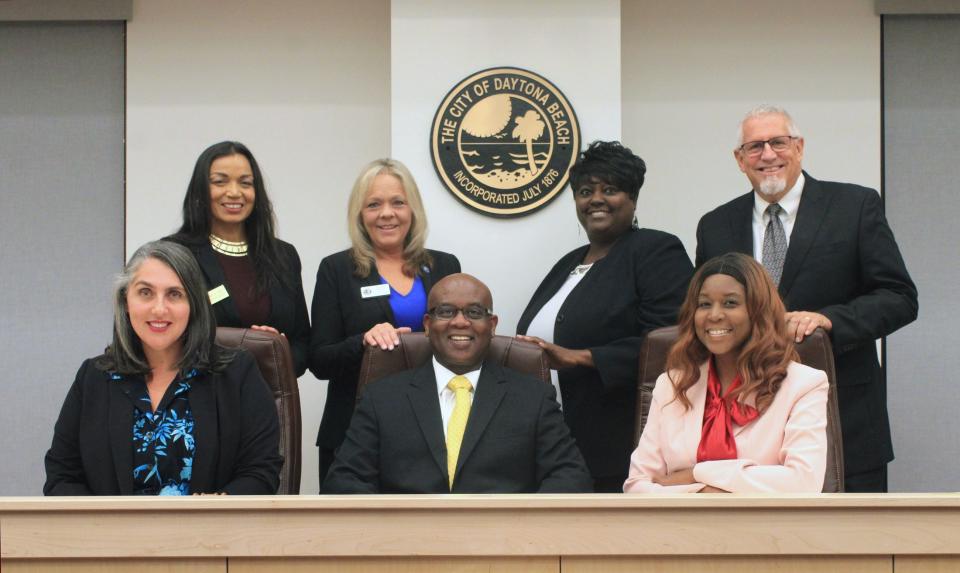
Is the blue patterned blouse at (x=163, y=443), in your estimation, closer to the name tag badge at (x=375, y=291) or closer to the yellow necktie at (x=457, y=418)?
the yellow necktie at (x=457, y=418)

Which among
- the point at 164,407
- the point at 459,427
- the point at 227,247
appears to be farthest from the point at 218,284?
the point at 459,427

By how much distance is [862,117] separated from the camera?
4.88 m

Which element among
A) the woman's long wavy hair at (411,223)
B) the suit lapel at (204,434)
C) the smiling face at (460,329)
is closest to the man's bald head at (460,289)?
the smiling face at (460,329)

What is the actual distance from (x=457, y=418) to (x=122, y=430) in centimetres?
90

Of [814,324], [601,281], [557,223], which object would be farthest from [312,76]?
[814,324]

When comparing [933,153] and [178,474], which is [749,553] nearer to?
[178,474]

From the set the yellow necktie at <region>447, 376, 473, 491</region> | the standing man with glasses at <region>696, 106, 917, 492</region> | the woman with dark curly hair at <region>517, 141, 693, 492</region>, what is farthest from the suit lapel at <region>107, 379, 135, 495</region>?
the standing man with glasses at <region>696, 106, 917, 492</region>

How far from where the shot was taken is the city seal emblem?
438 centimetres

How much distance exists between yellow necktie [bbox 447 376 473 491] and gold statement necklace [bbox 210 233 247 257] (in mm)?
869

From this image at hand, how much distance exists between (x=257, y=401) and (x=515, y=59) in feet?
6.63

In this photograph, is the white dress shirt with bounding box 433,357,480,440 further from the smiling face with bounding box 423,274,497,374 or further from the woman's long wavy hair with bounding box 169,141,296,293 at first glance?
the woman's long wavy hair with bounding box 169,141,296,293

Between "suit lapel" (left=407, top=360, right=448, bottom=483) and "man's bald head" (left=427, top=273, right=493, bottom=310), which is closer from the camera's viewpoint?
"suit lapel" (left=407, top=360, right=448, bottom=483)

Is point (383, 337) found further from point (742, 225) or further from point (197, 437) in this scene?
point (742, 225)

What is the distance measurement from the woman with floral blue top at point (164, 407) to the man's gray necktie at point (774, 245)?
1.54 metres
